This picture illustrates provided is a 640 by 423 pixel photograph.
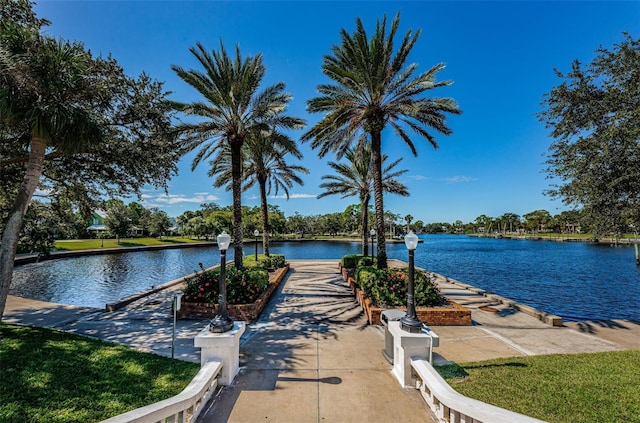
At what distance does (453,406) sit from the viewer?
3.13 meters

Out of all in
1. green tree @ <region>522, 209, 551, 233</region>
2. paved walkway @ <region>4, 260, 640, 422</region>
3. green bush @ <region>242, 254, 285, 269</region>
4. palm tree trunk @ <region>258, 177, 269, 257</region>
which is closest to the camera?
paved walkway @ <region>4, 260, 640, 422</region>

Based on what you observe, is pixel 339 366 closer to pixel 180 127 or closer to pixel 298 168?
pixel 180 127

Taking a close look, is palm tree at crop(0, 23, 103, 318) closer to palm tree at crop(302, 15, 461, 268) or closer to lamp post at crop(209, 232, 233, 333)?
lamp post at crop(209, 232, 233, 333)

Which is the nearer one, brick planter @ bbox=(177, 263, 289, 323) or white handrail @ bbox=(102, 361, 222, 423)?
white handrail @ bbox=(102, 361, 222, 423)

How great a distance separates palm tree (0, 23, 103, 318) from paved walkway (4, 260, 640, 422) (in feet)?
10.7

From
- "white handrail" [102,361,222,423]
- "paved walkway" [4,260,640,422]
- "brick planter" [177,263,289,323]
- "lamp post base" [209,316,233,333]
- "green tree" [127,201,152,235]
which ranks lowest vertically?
"paved walkway" [4,260,640,422]

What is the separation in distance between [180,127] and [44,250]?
13.6 metres

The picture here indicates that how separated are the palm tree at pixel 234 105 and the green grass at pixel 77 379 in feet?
22.1

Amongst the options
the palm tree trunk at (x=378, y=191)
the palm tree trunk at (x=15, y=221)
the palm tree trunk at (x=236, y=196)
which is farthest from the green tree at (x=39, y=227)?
the palm tree trunk at (x=378, y=191)

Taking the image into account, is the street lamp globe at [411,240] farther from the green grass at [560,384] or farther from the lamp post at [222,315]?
the lamp post at [222,315]

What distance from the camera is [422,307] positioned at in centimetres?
803

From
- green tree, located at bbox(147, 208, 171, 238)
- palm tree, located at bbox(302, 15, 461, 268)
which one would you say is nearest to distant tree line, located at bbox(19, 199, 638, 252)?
green tree, located at bbox(147, 208, 171, 238)

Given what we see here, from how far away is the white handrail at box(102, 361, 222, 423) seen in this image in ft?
8.50

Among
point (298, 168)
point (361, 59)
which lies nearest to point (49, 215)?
point (298, 168)
